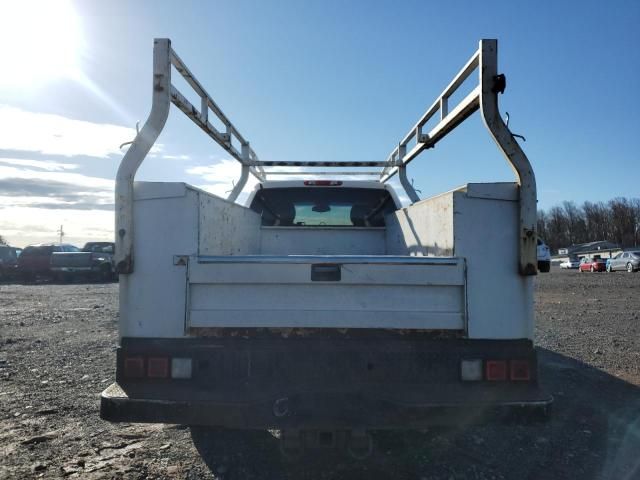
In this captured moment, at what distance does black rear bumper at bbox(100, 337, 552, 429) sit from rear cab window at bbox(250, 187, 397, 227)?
3084mm

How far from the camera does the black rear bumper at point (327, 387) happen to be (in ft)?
8.79

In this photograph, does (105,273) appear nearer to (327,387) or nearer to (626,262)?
(327,387)

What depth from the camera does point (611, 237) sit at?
103 m

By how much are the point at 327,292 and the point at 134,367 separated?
1.19m

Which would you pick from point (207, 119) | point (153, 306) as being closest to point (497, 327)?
point (153, 306)

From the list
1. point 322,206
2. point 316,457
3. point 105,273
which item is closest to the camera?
point 316,457

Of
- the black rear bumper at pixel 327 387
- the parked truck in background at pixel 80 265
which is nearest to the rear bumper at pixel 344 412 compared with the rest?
the black rear bumper at pixel 327 387

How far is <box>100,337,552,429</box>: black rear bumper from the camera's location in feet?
8.79

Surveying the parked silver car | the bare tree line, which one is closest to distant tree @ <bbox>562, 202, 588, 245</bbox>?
the bare tree line

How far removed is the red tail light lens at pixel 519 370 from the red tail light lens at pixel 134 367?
211 cm

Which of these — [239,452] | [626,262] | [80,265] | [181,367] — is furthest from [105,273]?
[626,262]

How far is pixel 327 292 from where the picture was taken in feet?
9.39

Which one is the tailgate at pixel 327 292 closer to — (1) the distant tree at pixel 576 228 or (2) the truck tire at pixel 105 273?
(2) the truck tire at pixel 105 273

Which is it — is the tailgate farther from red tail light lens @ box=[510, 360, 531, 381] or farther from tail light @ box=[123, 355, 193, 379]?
red tail light lens @ box=[510, 360, 531, 381]
